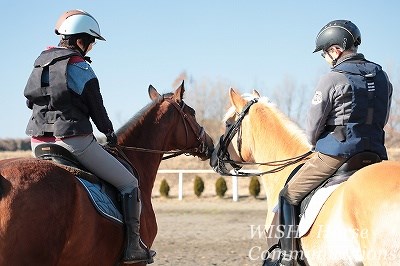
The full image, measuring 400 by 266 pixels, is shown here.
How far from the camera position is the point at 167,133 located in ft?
23.0

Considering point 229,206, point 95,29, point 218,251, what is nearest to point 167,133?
point 95,29

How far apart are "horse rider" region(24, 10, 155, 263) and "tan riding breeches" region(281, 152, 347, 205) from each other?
4.82 feet

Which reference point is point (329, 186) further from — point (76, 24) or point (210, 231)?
point (210, 231)

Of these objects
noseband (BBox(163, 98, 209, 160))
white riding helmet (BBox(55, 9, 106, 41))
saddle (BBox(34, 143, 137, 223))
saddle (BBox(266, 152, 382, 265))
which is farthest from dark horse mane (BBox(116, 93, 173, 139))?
saddle (BBox(266, 152, 382, 265))

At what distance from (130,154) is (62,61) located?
5.32 feet

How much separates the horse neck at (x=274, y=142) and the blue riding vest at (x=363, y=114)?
961 mm

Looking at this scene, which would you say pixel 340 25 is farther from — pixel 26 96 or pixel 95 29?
pixel 26 96

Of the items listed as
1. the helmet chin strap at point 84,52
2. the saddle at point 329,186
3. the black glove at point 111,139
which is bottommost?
the saddle at point 329,186

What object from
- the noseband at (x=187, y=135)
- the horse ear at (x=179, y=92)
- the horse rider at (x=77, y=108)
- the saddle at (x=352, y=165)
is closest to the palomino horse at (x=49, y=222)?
the horse rider at (x=77, y=108)

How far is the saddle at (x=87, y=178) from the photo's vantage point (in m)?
5.24

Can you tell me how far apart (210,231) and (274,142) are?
372 inches

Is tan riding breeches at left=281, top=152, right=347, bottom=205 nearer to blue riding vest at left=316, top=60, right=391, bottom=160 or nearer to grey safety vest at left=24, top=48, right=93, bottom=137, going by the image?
blue riding vest at left=316, top=60, right=391, bottom=160

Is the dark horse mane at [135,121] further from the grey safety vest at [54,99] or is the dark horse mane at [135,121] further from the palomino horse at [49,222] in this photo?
the grey safety vest at [54,99]

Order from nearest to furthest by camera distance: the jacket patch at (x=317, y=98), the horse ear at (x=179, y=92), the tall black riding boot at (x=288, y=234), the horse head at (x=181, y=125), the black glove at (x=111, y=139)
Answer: the jacket patch at (x=317, y=98) < the tall black riding boot at (x=288, y=234) < the black glove at (x=111, y=139) < the horse head at (x=181, y=125) < the horse ear at (x=179, y=92)
